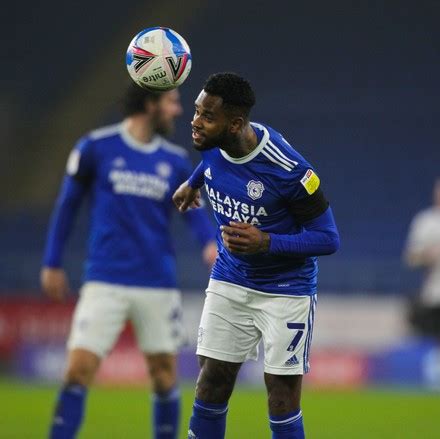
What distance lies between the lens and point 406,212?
1819cm

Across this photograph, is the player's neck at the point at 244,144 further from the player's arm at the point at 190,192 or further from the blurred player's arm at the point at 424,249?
the blurred player's arm at the point at 424,249

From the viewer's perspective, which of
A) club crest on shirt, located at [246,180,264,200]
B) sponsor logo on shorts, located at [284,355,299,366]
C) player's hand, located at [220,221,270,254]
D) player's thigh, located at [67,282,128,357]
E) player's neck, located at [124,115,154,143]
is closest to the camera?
player's hand, located at [220,221,270,254]

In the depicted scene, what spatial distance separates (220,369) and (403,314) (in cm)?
910

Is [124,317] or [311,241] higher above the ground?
[311,241]

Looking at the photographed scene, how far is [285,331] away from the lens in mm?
5016

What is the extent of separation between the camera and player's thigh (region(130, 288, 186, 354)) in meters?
6.47

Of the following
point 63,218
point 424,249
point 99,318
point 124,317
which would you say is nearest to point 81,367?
point 99,318

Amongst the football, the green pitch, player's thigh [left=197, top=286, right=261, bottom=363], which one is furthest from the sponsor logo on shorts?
the green pitch

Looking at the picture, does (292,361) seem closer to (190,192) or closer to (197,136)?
(190,192)

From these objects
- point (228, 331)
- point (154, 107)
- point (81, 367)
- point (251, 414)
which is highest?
point (154, 107)

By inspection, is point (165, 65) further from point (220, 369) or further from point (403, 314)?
point (403, 314)

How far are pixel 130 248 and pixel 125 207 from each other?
25 cm

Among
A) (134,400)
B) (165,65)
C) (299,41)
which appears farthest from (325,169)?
(165,65)

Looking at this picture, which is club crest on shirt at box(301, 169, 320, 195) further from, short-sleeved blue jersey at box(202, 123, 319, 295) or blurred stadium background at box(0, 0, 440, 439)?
blurred stadium background at box(0, 0, 440, 439)
